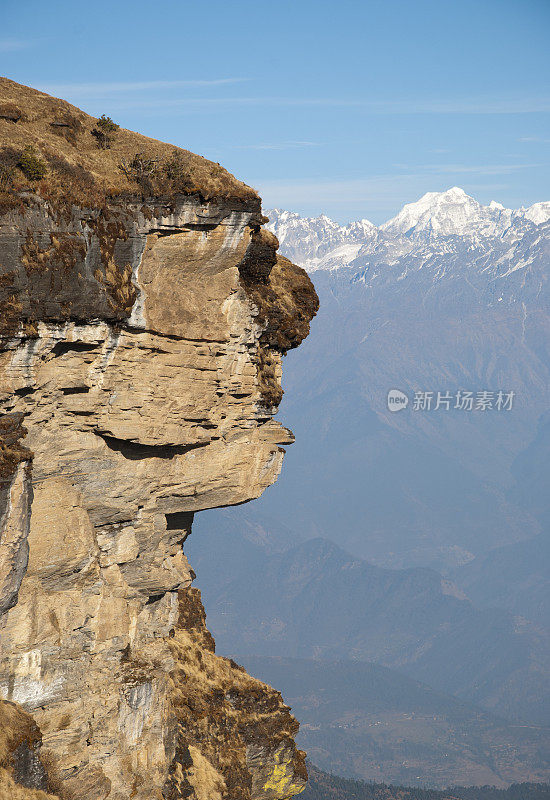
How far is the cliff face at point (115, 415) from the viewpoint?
3259cm

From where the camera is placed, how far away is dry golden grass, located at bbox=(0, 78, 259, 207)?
34.1 metres

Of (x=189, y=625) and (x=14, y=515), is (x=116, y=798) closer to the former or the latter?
(x=189, y=625)

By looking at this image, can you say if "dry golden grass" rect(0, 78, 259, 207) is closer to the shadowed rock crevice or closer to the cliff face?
the cliff face

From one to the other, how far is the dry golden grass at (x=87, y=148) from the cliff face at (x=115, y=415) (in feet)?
0.34

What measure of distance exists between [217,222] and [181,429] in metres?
9.27

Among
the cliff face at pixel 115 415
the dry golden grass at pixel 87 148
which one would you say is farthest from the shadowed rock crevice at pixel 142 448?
the dry golden grass at pixel 87 148

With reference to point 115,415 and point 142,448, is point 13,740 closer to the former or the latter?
point 142,448

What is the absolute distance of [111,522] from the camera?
3844 cm

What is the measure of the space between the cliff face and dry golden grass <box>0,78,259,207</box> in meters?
0.10

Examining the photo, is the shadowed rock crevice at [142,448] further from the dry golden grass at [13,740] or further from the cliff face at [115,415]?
the dry golden grass at [13,740]

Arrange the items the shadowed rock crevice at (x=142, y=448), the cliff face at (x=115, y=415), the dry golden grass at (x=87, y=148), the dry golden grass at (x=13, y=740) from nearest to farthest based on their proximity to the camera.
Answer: the cliff face at (x=115, y=415)
the dry golden grass at (x=13, y=740)
the dry golden grass at (x=87, y=148)
the shadowed rock crevice at (x=142, y=448)

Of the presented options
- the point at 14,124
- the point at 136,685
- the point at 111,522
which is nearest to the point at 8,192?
the point at 14,124

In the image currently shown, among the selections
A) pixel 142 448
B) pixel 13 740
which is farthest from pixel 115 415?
pixel 13 740

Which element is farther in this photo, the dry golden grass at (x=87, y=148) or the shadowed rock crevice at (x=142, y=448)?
the shadowed rock crevice at (x=142, y=448)
